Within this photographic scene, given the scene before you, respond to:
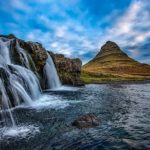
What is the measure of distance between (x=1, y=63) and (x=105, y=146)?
2563 centimetres

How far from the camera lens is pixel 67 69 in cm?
7981

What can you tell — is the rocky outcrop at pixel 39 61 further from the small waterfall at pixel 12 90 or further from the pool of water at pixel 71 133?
the pool of water at pixel 71 133

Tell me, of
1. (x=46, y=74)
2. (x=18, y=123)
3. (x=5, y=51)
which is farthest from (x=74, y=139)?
(x=46, y=74)

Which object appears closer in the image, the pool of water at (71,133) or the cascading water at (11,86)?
the pool of water at (71,133)

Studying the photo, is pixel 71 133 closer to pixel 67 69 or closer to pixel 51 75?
pixel 51 75

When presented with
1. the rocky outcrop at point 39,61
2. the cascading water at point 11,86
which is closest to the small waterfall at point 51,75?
the rocky outcrop at point 39,61

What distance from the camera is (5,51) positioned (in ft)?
153

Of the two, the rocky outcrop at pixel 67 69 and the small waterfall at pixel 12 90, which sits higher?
the rocky outcrop at pixel 67 69

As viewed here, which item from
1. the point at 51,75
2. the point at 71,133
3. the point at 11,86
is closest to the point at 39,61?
the point at 51,75

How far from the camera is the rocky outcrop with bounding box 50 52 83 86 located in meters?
77.1

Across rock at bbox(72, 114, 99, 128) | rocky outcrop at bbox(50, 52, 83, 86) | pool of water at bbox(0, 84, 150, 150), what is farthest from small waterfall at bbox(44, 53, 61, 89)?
rock at bbox(72, 114, 99, 128)

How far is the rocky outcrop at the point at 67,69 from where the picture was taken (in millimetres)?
77062

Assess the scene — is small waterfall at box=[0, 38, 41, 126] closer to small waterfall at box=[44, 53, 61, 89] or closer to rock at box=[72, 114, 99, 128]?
rock at box=[72, 114, 99, 128]

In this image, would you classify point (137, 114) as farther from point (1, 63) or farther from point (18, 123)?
point (1, 63)
